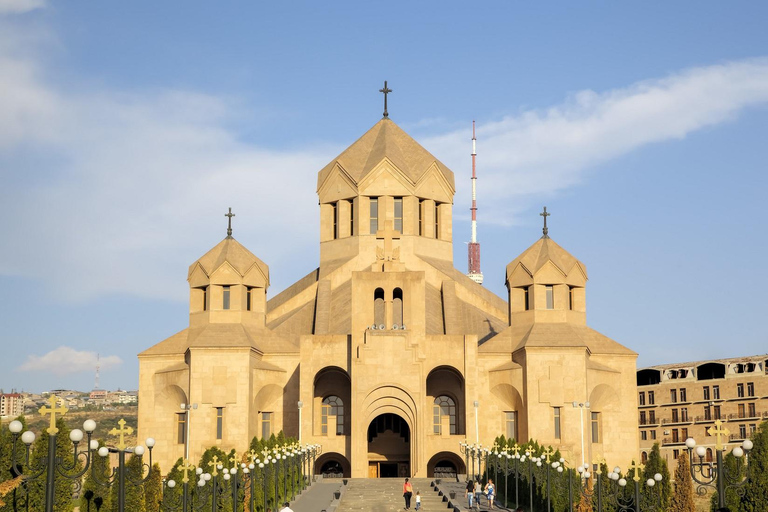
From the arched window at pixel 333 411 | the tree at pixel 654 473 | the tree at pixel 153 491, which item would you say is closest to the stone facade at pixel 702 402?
the arched window at pixel 333 411

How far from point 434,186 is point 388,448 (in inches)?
523

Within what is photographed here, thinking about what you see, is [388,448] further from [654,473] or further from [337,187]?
[654,473]

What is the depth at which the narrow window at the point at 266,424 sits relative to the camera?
48312 mm

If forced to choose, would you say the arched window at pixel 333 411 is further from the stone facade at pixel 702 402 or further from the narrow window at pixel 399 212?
the stone facade at pixel 702 402

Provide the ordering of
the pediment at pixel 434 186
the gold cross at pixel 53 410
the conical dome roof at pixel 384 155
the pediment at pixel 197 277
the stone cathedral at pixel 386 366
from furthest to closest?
the pediment at pixel 434 186, the conical dome roof at pixel 384 155, the pediment at pixel 197 277, the stone cathedral at pixel 386 366, the gold cross at pixel 53 410

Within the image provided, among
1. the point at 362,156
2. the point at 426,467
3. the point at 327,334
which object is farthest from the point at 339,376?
the point at 362,156

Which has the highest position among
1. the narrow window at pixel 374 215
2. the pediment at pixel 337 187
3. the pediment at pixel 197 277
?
the pediment at pixel 337 187

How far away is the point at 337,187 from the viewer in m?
55.0

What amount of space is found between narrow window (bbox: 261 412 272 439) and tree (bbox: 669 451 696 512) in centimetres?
1818

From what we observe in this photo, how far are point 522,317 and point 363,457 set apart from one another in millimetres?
9171

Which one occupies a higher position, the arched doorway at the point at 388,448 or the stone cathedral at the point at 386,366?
the stone cathedral at the point at 386,366

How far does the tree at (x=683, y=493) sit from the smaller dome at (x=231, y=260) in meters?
20.7

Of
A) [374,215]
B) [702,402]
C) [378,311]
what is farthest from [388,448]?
[702,402]

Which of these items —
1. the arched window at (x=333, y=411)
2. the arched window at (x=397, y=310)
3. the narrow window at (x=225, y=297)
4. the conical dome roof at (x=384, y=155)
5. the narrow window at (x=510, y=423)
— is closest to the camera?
the narrow window at (x=510, y=423)
